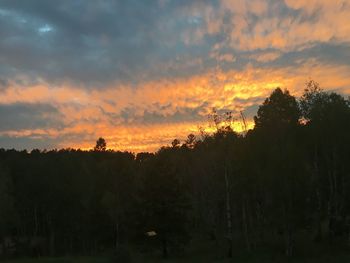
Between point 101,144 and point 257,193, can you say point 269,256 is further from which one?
point 101,144

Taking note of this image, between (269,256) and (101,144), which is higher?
(101,144)

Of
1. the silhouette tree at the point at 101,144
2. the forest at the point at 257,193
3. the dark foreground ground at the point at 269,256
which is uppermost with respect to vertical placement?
the silhouette tree at the point at 101,144

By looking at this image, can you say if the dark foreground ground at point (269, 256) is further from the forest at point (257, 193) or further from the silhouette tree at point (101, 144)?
the silhouette tree at point (101, 144)

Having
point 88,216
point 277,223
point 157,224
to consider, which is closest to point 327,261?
point 277,223

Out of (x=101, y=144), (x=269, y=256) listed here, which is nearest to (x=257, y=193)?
(x=269, y=256)

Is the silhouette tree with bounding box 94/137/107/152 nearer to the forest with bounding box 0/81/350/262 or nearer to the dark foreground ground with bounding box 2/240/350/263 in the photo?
the forest with bounding box 0/81/350/262

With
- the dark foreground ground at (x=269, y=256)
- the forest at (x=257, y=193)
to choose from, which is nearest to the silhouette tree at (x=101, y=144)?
the forest at (x=257, y=193)

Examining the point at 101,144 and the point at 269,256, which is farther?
the point at 101,144

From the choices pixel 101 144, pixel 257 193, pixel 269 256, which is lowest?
pixel 269 256

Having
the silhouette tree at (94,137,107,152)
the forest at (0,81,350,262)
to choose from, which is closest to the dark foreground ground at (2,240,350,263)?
the forest at (0,81,350,262)

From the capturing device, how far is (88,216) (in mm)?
69875

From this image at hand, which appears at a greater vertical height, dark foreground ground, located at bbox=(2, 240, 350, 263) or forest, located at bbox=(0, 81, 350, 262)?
forest, located at bbox=(0, 81, 350, 262)

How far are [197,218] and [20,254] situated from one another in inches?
1019

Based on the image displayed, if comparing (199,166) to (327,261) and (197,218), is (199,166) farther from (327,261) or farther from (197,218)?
(327,261)
